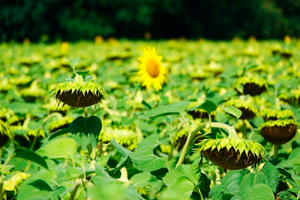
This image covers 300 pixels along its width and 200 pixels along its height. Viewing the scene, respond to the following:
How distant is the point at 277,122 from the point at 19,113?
2.61 feet

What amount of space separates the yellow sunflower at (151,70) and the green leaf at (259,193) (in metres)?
0.75

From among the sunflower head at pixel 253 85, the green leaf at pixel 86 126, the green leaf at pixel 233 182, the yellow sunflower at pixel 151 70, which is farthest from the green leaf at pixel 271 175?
the yellow sunflower at pixel 151 70

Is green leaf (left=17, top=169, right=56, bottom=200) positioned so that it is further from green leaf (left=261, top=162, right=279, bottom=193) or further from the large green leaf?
green leaf (left=261, top=162, right=279, bottom=193)

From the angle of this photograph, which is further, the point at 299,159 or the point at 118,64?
the point at 118,64

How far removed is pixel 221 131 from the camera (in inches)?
31.0

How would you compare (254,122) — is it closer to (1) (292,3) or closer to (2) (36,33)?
(2) (36,33)

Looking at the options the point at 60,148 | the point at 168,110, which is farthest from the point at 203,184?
the point at 60,148

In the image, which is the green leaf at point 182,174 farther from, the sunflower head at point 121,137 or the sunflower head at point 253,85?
the sunflower head at point 253,85

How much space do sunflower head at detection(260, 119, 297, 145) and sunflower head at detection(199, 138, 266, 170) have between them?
29 centimetres

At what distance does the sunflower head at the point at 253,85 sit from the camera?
1.24 meters

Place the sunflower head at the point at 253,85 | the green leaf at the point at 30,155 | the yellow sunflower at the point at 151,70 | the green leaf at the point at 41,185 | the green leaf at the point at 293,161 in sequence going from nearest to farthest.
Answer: the green leaf at the point at 30,155 → the green leaf at the point at 41,185 → the green leaf at the point at 293,161 → the sunflower head at the point at 253,85 → the yellow sunflower at the point at 151,70

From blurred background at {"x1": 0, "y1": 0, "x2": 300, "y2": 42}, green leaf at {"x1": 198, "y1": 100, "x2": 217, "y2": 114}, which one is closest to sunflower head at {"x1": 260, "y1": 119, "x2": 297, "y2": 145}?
green leaf at {"x1": 198, "y1": 100, "x2": 217, "y2": 114}

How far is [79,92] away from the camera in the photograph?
80cm

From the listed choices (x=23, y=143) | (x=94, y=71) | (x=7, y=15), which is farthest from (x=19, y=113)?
(x=7, y=15)
